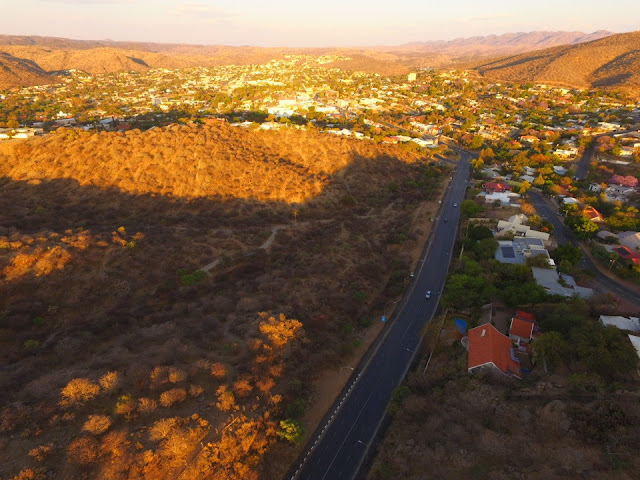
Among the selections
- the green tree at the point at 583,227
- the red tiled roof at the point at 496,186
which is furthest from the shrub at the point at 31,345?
the red tiled roof at the point at 496,186

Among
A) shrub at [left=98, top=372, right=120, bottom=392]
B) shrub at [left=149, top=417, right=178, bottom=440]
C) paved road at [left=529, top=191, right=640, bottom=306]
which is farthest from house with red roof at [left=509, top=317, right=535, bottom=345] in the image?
shrub at [left=98, top=372, right=120, bottom=392]

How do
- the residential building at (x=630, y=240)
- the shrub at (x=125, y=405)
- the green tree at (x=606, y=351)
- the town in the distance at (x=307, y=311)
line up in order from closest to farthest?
the town in the distance at (x=307, y=311) < the shrub at (x=125, y=405) < the green tree at (x=606, y=351) < the residential building at (x=630, y=240)

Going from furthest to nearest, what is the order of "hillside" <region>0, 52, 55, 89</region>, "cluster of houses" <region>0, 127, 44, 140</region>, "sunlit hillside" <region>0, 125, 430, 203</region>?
"hillside" <region>0, 52, 55, 89</region>, "cluster of houses" <region>0, 127, 44, 140</region>, "sunlit hillside" <region>0, 125, 430, 203</region>

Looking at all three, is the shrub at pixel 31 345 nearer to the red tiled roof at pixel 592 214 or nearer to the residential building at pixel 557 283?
the residential building at pixel 557 283

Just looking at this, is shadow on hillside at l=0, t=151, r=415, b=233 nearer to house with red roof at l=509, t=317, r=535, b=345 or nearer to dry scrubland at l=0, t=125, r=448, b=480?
dry scrubland at l=0, t=125, r=448, b=480

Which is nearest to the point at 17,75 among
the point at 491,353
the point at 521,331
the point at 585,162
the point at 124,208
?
the point at 124,208

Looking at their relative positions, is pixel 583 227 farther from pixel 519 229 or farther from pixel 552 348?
pixel 552 348
